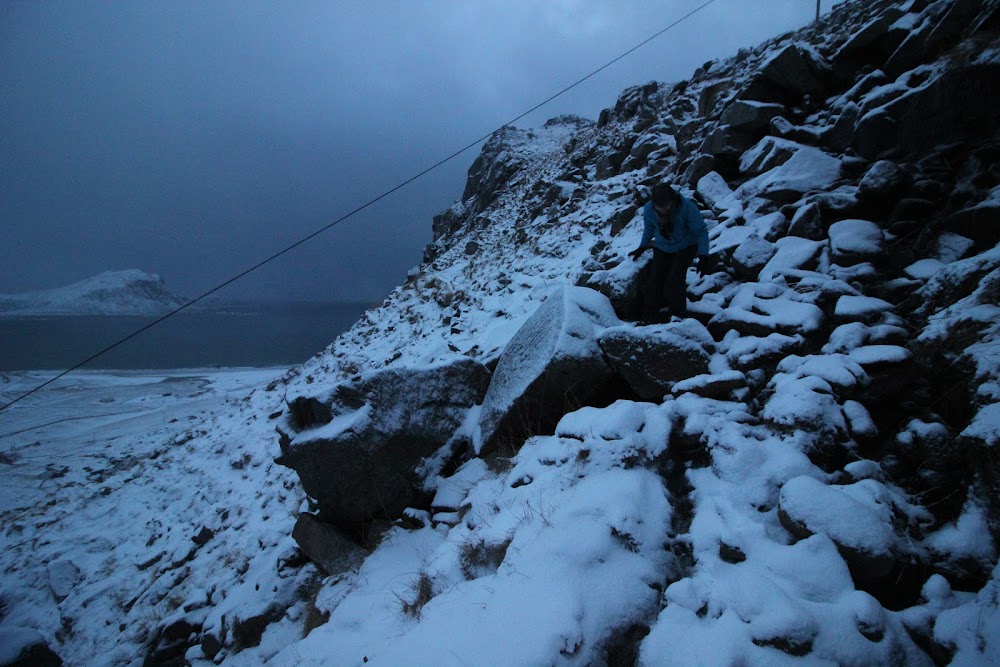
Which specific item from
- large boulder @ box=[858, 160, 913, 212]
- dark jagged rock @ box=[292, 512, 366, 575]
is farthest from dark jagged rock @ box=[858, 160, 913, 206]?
dark jagged rock @ box=[292, 512, 366, 575]

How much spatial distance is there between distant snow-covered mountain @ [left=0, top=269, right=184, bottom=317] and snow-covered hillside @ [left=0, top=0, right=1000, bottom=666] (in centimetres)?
11368

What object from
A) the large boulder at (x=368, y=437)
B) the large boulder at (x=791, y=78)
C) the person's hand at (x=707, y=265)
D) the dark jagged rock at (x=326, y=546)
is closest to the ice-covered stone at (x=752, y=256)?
the person's hand at (x=707, y=265)

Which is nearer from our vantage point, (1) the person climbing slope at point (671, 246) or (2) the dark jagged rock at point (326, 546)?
(2) the dark jagged rock at point (326, 546)

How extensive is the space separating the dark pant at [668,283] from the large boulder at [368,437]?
283 centimetres

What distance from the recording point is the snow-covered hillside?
6.47 ft

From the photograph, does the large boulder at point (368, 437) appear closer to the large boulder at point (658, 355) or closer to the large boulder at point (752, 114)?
the large boulder at point (658, 355)

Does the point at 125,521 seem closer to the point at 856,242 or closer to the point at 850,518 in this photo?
the point at 850,518

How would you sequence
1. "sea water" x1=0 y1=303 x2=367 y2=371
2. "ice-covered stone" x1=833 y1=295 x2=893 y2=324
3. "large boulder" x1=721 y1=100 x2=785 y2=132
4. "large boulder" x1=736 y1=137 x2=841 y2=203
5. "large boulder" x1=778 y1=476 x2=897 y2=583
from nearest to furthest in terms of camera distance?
"large boulder" x1=778 y1=476 x2=897 y2=583 → "ice-covered stone" x1=833 y1=295 x2=893 y2=324 → "large boulder" x1=736 y1=137 x2=841 y2=203 → "large boulder" x1=721 y1=100 x2=785 y2=132 → "sea water" x1=0 y1=303 x2=367 y2=371

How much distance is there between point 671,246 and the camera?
4.91 m

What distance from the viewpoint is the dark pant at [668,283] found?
488cm

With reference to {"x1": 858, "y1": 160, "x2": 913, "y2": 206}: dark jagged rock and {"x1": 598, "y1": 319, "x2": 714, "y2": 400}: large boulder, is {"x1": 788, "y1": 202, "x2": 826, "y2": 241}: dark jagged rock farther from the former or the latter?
{"x1": 598, "y1": 319, "x2": 714, "y2": 400}: large boulder

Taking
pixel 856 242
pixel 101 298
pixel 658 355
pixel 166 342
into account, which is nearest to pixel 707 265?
pixel 856 242

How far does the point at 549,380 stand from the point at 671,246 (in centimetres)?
238

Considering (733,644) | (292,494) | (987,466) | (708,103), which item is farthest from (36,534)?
(708,103)
